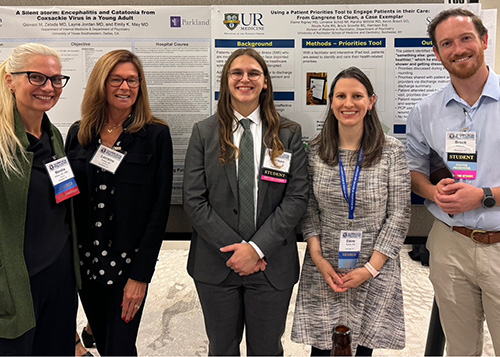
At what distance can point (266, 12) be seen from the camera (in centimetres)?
248

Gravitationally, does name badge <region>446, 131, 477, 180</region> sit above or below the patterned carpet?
above

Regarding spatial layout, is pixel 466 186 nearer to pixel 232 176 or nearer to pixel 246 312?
pixel 232 176

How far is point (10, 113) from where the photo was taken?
5.04 ft

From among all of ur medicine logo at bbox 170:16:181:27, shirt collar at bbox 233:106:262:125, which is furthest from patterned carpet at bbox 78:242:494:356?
ur medicine logo at bbox 170:16:181:27

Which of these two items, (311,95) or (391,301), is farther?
(311,95)

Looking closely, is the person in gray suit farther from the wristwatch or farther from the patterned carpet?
the patterned carpet

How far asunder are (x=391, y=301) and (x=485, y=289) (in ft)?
1.43

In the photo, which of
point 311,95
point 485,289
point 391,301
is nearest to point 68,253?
point 391,301

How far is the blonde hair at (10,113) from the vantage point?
1.48 m

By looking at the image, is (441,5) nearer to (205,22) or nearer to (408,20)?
(408,20)

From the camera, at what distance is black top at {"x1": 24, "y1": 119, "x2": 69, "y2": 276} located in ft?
5.07

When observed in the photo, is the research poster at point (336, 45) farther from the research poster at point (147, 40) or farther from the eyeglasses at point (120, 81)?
the eyeglasses at point (120, 81)

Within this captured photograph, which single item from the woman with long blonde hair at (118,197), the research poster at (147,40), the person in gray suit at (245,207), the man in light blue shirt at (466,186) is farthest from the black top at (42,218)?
the man in light blue shirt at (466,186)

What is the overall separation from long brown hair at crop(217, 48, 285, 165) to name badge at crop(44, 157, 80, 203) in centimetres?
68
